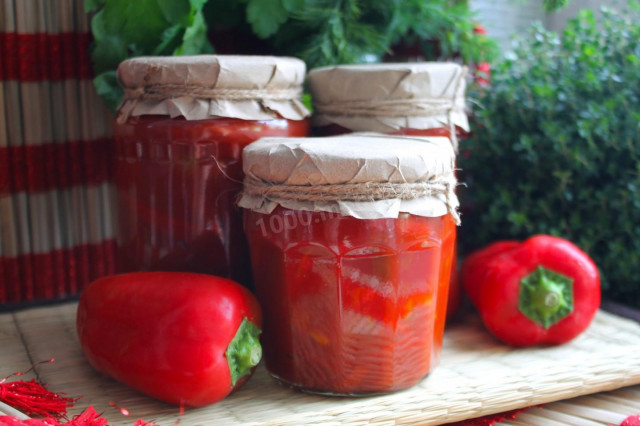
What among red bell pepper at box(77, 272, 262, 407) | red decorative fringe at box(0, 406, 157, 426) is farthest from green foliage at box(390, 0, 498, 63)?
red decorative fringe at box(0, 406, 157, 426)

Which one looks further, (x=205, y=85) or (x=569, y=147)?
(x=569, y=147)

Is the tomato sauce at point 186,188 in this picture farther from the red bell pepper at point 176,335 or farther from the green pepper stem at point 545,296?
the green pepper stem at point 545,296

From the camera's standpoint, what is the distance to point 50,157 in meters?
1.12

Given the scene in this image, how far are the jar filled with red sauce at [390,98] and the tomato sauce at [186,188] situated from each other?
3.0 inches

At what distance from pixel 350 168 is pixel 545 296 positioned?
0.42 m

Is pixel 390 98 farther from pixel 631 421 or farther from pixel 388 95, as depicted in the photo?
pixel 631 421

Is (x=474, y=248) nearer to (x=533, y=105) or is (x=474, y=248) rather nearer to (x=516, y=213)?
(x=516, y=213)

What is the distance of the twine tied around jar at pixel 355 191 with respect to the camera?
0.74m

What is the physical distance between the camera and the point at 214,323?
787 millimetres

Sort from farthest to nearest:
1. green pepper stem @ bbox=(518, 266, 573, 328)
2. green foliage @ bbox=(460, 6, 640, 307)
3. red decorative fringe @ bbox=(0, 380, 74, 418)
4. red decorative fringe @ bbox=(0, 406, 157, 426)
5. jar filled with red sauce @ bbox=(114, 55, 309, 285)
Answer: green foliage @ bbox=(460, 6, 640, 307) < green pepper stem @ bbox=(518, 266, 573, 328) < jar filled with red sauce @ bbox=(114, 55, 309, 285) < red decorative fringe @ bbox=(0, 380, 74, 418) < red decorative fringe @ bbox=(0, 406, 157, 426)

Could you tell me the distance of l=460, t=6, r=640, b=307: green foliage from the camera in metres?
1.16

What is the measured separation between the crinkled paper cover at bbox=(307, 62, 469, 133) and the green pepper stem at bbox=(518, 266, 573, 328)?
0.89ft

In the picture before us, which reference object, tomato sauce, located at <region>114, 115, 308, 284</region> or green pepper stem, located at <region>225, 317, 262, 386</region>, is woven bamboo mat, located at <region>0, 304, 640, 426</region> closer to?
green pepper stem, located at <region>225, 317, 262, 386</region>

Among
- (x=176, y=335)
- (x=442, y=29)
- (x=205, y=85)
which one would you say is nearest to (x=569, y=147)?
(x=442, y=29)
